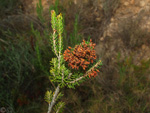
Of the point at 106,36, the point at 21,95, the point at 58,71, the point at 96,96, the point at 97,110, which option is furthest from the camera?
the point at 106,36

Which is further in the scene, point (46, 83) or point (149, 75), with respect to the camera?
point (46, 83)

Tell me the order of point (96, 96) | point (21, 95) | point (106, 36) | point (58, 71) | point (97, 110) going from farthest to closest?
point (106, 36)
point (21, 95)
point (96, 96)
point (97, 110)
point (58, 71)

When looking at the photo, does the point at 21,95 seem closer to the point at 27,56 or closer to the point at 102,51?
the point at 27,56

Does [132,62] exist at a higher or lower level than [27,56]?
lower

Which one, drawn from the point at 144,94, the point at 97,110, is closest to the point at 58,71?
the point at 97,110

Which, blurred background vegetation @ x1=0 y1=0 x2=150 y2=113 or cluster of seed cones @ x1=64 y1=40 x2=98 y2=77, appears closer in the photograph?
cluster of seed cones @ x1=64 y1=40 x2=98 y2=77

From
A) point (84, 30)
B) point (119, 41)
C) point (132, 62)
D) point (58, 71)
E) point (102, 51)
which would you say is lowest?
point (58, 71)

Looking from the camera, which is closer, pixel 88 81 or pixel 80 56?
pixel 80 56

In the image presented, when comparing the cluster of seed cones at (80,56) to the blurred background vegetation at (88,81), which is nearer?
the cluster of seed cones at (80,56)

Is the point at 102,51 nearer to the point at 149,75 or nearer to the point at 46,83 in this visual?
the point at 149,75

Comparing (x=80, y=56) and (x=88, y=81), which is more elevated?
(x=88, y=81)

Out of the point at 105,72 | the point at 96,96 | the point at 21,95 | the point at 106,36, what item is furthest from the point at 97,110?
the point at 106,36
